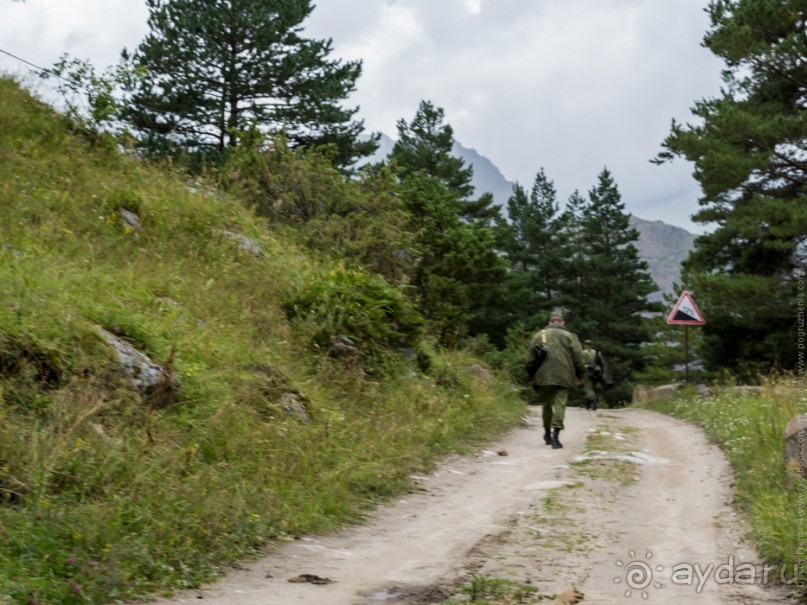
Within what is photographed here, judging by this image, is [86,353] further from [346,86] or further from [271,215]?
[346,86]

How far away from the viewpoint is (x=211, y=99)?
93.5 feet

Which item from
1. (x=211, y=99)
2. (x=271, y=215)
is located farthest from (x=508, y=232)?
(x=271, y=215)

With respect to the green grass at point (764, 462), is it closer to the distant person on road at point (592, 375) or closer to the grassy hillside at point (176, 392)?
the grassy hillside at point (176, 392)

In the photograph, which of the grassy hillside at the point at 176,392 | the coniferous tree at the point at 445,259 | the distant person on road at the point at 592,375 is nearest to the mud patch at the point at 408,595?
the grassy hillside at the point at 176,392

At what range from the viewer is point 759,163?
832 inches

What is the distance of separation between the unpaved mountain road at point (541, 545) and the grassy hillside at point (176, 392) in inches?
16.4

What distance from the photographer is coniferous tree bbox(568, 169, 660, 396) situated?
176 feet

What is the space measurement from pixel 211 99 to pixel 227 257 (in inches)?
710

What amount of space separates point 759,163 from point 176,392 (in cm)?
1849

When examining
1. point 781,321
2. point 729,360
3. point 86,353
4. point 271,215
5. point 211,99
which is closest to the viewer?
point 86,353

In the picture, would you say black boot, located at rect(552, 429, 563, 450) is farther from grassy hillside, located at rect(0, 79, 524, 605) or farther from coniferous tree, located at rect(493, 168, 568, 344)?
coniferous tree, located at rect(493, 168, 568, 344)

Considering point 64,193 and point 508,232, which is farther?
point 508,232
